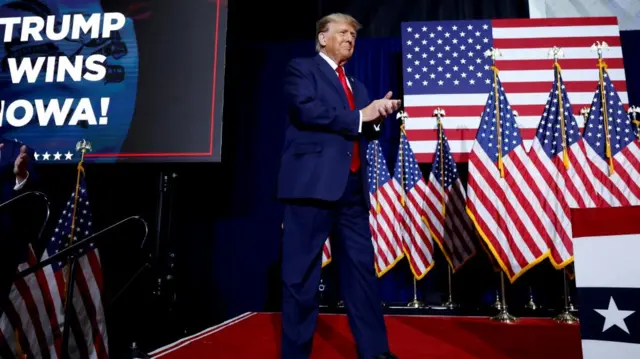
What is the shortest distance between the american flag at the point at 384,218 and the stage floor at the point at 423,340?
28.7 inches

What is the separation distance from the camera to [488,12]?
4.73m

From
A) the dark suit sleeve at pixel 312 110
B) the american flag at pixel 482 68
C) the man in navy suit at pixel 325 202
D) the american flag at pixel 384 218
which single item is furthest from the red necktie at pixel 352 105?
the american flag at pixel 482 68

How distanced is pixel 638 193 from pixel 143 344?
3.72 meters

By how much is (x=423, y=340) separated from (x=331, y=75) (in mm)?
1550

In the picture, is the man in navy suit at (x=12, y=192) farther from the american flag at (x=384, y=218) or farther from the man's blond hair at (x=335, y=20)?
the american flag at (x=384, y=218)

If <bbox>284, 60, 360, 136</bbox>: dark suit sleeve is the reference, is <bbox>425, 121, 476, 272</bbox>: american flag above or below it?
below

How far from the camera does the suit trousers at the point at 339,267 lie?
1.60 m

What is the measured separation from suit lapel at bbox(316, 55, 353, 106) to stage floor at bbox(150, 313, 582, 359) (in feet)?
3.87

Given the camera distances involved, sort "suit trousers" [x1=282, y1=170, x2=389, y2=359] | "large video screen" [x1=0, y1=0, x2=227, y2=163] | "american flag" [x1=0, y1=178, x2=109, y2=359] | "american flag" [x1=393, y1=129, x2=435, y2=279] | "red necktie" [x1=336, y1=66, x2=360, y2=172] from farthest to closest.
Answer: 1. "american flag" [x1=393, y1=129, x2=435, y2=279]
2. "large video screen" [x1=0, y1=0, x2=227, y2=163]
3. "american flag" [x1=0, y1=178, x2=109, y2=359]
4. "red necktie" [x1=336, y1=66, x2=360, y2=172]
5. "suit trousers" [x1=282, y1=170, x2=389, y2=359]

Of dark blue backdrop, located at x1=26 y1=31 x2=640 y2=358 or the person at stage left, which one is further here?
dark blue backdrop, located at x1=26 y1=31 x2=640 y2=358

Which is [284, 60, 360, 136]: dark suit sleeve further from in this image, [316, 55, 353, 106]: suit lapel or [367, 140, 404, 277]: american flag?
[367, 140, 404, 277]: american flag

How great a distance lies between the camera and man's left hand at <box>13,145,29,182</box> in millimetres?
2670

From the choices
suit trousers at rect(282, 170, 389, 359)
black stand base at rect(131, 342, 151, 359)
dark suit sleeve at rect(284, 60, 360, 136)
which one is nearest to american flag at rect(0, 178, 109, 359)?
black stand base at rect(131, 342, 151, 359)

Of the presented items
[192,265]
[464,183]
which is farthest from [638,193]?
[192,265]
